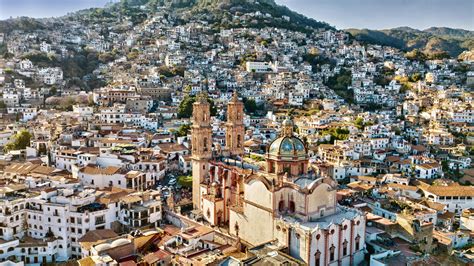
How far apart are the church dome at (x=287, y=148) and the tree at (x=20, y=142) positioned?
30.4 m

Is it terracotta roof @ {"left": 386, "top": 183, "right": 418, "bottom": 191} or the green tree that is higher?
the green tree

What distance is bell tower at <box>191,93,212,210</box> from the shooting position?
30.9m

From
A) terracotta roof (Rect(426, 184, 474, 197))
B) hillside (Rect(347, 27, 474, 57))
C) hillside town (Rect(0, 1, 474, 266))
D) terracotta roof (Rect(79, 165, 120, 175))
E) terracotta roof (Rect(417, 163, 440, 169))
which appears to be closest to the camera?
hillside town (Rect(0, 1, 474, 266))

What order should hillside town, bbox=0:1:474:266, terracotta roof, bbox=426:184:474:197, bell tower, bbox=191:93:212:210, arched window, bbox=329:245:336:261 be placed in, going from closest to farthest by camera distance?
arched window, bbox=329:245:336:261 → hillside town, bbox=0:1:474:266 → bell tower, bbox=191:93:212:210 → terracotta roof, bbox=426:184:474:197

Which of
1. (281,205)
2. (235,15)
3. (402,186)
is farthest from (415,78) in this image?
(281,205)

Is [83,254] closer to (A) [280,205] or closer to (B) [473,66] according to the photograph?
(A) [280,205]

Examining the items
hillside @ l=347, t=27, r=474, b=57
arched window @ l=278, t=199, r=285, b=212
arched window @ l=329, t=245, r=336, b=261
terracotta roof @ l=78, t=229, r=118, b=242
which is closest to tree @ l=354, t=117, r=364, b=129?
arched window @ l=278, t=199, r=285, b=212

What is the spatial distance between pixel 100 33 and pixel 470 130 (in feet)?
291

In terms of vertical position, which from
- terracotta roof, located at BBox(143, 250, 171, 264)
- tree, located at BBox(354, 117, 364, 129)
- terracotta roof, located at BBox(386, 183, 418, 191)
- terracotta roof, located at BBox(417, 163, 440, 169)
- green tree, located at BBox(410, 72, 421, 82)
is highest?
green tree, located at BBox(410, 72, 421, 82)

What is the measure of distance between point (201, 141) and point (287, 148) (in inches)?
324

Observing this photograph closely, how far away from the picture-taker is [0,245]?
79.5 ft

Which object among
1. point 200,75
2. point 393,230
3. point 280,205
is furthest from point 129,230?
point 200,75

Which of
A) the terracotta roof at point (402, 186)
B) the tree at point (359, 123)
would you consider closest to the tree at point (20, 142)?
the terracotta roof at point (402, 186)

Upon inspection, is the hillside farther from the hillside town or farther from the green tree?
the green tree
